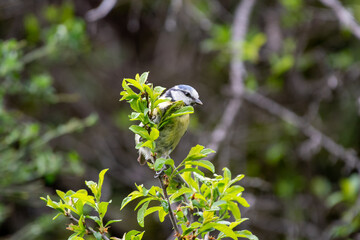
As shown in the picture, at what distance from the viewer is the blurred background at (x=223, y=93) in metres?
4.10

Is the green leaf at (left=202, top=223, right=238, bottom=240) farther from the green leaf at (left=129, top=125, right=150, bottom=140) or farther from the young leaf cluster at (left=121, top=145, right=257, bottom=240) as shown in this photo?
the green leaf at (left=129, top=125, right=150, bottom=140)

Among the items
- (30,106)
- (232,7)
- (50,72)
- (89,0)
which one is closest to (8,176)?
(30,106)

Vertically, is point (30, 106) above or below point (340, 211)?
above

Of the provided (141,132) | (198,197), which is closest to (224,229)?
(198,197)

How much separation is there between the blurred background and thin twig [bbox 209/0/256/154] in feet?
0.08

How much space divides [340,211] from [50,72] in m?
3.20

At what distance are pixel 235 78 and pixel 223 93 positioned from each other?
97cm

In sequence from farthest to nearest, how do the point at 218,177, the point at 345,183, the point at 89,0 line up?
the point at 89,0
the point at 345,183
the point at 218,177

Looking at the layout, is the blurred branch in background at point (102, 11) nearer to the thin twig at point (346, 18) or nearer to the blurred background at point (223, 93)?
the blurred background at point (223, 93)

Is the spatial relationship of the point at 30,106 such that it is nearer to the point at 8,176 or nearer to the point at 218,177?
the point at 8,176

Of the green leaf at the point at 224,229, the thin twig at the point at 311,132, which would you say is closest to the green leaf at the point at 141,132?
the green leaf at the point at 224,229

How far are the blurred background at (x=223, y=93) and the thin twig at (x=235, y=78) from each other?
24 mm

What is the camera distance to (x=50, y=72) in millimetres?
4828

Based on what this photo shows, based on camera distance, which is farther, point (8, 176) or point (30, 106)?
point (30, 106)
